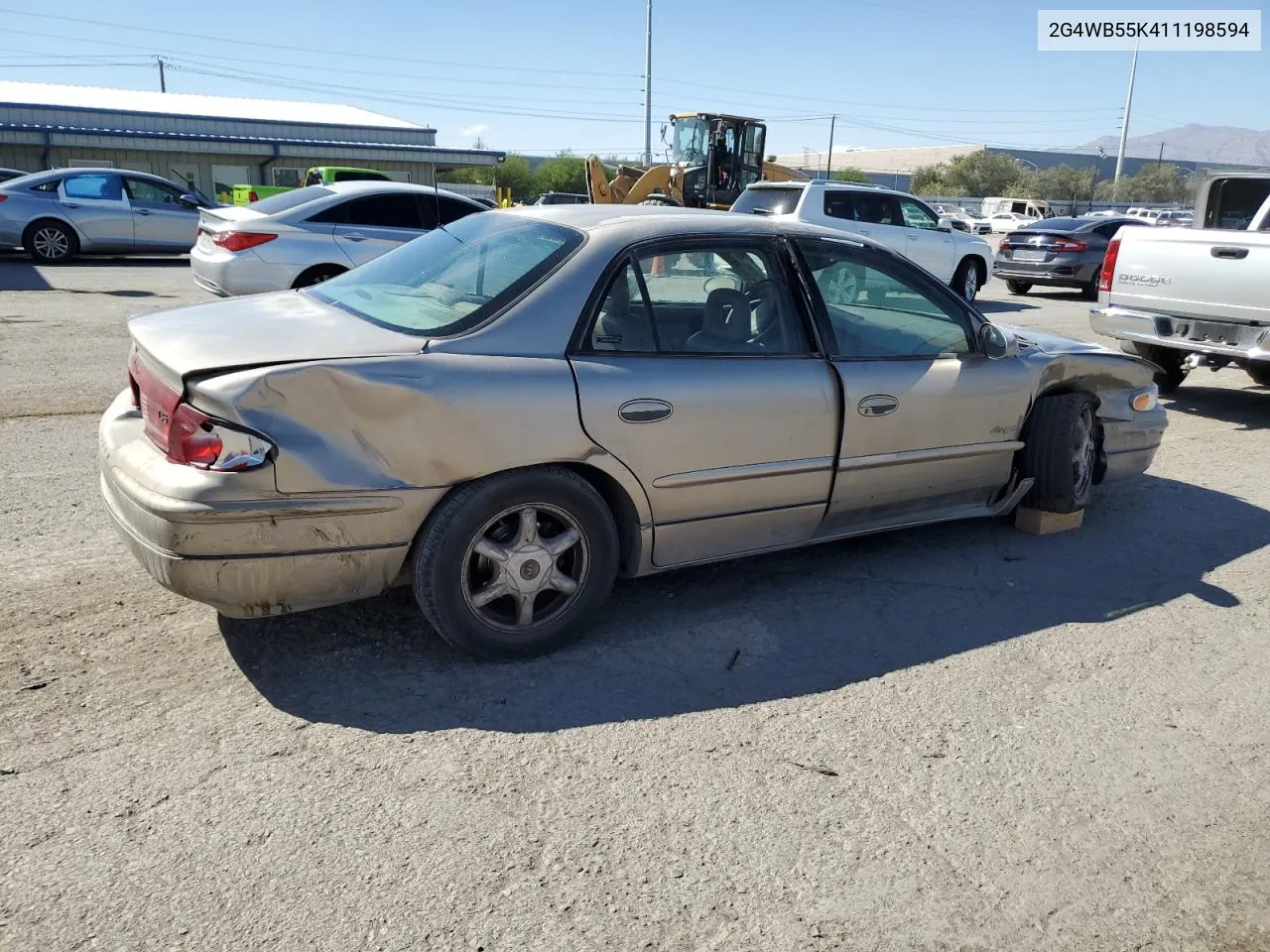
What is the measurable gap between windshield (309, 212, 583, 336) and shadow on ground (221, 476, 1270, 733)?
1.15 meters

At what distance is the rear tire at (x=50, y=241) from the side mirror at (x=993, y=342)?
16.3 meters

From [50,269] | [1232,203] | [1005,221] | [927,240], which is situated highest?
[1232,203]

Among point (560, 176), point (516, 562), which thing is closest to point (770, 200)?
point (516, 562)

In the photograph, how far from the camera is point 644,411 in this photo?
3.67m

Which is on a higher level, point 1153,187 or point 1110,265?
point 1153,187

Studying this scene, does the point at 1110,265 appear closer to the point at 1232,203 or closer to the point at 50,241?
the point at 1232,203

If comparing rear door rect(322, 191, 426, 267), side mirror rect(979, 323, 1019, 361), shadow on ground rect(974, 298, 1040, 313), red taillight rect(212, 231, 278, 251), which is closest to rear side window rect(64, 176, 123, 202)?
red taillight rect(212, 231, 278, 251)

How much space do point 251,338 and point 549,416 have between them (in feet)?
3.38

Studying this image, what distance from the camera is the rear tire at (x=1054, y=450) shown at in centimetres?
498

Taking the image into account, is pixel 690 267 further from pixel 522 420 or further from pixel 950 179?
pixel 950 179

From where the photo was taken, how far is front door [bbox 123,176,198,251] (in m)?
17.5

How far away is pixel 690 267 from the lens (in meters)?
4.08

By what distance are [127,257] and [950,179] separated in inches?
3136

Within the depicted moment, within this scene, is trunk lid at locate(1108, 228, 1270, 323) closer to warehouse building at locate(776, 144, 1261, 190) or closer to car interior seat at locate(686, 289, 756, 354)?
car interior seat at locate(686, 289, 756, 354)
